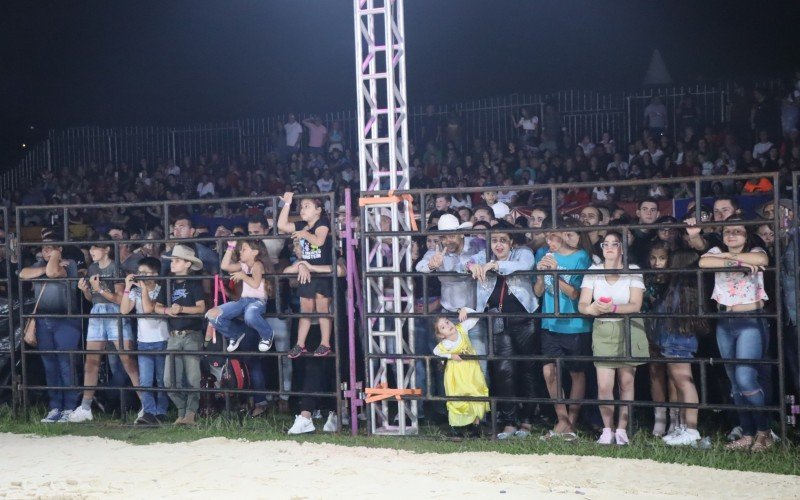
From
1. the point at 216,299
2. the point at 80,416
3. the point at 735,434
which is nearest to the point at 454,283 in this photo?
the point at 216,299

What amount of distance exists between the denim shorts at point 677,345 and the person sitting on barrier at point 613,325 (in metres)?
0.16

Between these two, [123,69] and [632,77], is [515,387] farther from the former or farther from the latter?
[123,69]

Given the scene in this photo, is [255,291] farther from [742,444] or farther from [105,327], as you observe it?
[742,444]

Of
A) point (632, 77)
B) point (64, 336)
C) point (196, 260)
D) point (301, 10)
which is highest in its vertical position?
point (301, 10)

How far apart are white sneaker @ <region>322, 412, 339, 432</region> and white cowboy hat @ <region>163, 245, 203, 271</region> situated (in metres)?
1.83

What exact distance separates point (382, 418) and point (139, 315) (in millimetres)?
2407

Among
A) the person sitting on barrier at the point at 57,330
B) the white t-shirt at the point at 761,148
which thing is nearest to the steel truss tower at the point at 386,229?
the person sitting on barrier at the point at 57,330

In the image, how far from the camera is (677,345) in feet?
24.1

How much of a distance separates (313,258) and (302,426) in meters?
1.47

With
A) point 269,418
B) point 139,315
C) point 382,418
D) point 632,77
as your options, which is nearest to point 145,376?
point 139,315

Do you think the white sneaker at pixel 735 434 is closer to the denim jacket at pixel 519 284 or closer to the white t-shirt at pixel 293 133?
the denim jacket at pixel 519 284

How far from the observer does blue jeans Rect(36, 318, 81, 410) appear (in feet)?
29.4

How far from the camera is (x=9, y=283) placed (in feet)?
29.0

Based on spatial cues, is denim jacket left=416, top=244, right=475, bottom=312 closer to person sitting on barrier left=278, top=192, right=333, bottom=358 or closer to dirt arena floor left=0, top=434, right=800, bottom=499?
person sitting on barrier left=278, top=192, right=333, bottom=358
